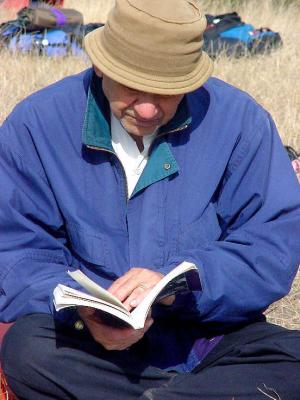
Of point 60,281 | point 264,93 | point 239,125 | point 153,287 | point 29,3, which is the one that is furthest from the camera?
point 29,3

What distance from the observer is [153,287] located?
8.89 ft

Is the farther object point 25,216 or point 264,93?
point 264,93

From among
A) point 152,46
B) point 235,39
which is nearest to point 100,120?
point 152,46

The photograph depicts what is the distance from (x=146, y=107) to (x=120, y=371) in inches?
34.7

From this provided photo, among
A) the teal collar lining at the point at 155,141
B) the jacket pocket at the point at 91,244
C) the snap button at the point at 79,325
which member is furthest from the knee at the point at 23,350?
the teal collar lining at the point at 155,141

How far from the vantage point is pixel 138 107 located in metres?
2.90

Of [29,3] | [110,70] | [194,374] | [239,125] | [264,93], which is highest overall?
[110,70]

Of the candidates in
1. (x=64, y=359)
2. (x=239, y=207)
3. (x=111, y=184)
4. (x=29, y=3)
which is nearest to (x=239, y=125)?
(x=239, y=207)

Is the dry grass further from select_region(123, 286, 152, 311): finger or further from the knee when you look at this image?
select_region(123, 286, 152, 311): finger

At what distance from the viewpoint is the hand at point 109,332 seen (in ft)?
8.95

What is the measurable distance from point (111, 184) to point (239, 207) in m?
0.47

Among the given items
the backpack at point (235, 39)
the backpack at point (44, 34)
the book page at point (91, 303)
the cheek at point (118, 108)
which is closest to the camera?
the book page at point (91, 303)

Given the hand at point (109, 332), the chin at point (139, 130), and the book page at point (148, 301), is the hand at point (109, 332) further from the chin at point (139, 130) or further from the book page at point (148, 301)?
the chin at point (139, 130)

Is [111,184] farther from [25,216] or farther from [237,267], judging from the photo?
[237,267]
